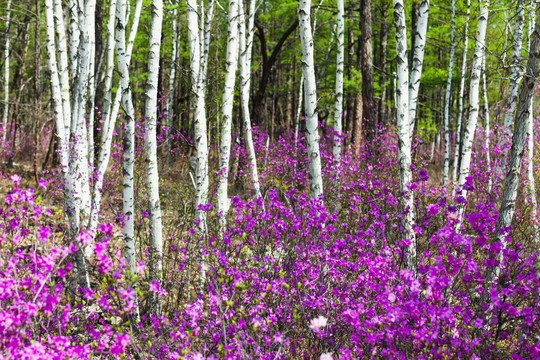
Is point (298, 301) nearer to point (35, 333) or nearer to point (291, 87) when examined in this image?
point (35, 333)

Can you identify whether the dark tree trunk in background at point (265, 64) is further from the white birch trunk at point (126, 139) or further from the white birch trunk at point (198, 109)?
the white birch trunk at point (126, 139)

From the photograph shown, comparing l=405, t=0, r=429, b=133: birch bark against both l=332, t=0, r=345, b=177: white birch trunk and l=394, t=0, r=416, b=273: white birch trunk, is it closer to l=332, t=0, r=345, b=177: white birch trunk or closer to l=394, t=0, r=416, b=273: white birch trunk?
l=394, t=0, r=416, b=273: white birch trunk

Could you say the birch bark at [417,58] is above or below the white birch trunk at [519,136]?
above

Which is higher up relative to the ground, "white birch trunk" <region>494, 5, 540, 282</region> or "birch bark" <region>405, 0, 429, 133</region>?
"birch bark" <region>405, 0, 429, 133</region>

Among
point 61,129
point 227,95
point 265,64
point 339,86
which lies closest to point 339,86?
point 339,86

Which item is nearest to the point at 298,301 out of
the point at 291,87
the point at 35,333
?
the point at 35,333

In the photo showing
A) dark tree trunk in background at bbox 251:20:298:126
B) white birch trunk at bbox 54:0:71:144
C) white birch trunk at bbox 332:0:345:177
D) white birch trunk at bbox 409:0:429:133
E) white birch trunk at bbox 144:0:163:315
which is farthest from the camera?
dark tree trunk in background at bbox 251:20:298:126

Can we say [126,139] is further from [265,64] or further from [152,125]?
[265,64]

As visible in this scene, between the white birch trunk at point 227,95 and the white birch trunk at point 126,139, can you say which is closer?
the white birch trunk at point 126,139

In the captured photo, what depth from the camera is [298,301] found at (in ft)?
11.2

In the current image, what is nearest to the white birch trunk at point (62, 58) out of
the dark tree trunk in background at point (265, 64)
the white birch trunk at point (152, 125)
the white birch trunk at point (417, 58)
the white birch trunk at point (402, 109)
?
the white birch trunk at point (152, 125)

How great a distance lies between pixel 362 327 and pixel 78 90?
4188 mm

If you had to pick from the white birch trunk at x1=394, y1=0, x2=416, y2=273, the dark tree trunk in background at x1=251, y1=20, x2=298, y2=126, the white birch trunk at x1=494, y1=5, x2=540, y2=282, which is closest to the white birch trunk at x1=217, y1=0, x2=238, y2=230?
the white birch trunk at x1=394, y1=0, x2=416, y2=273

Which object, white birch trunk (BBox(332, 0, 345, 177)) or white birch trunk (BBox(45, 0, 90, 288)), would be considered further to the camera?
white birch trunk (BBox(332, 0, 345, 177))
